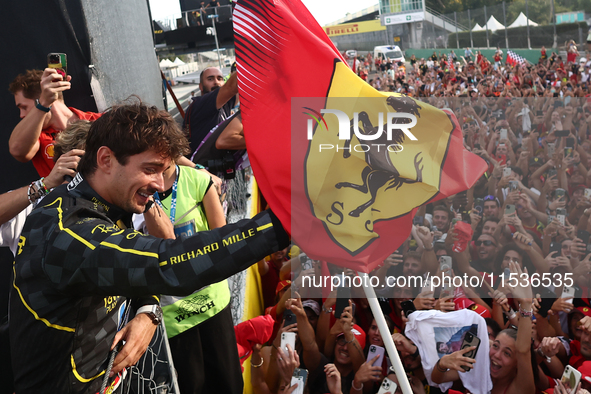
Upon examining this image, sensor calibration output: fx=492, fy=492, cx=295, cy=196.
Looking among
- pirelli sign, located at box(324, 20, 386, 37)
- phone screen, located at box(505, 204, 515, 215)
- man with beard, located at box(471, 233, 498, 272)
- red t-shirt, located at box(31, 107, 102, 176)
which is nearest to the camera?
red t-shirt, located at box(31, 107, 102, 176)

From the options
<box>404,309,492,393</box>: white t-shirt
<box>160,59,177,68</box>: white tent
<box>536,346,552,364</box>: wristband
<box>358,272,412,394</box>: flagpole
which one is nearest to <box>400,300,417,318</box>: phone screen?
<box>404,309,492,393</box>: white t-shirt

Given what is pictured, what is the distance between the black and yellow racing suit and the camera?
132 centimetres

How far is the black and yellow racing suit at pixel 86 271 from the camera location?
4.33 ft

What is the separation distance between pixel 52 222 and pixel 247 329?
6.51 feet

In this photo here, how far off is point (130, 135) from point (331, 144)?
2.47 ft

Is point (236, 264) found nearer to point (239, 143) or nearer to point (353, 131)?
point (353, 131)

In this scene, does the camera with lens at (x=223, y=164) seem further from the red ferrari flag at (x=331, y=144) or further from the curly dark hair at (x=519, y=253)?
the curly dark hair at (x=519, y=253)

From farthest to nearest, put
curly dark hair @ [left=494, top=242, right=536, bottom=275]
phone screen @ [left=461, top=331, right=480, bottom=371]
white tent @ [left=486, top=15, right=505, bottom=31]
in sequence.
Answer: white tent @ [left=486, top=15, right=505, bottom=31]
curly dark hair @ [left=494, top=242, right=536, bottom=275]
phone screen @ [left=461, top=331, right=480, bottom=371]

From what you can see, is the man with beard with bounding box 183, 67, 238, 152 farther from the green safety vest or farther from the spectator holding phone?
the green safety vest

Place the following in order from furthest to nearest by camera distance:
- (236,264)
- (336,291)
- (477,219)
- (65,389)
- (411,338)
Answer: (477,219) < (336,291) < (411,338) < (65,389) < (236,264)

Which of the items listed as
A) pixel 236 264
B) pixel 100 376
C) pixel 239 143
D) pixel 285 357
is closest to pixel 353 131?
pixel 236 264

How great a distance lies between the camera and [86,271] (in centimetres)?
133

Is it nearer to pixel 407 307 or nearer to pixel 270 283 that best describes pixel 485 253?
pixel 407 307

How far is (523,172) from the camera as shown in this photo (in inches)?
301
